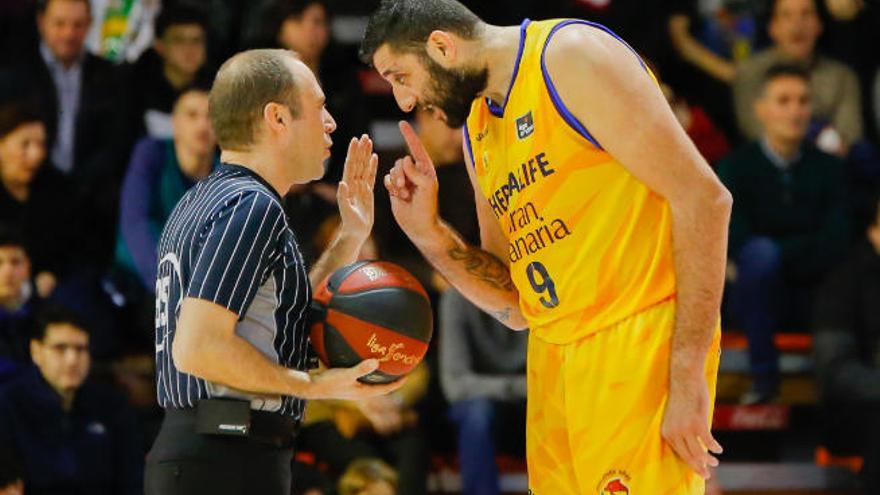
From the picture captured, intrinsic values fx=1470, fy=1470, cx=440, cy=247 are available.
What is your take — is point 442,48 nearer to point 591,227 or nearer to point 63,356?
point 591,227

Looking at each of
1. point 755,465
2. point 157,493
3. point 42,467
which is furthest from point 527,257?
point 755,465

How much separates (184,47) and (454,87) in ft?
15.0

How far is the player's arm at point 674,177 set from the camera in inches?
158

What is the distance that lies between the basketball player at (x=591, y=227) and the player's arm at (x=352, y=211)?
1.27 feet

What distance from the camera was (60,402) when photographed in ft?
23.6

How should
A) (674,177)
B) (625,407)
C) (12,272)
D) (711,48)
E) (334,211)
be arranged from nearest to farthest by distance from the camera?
1. (674,177)
2. (625,407)
3. (12,272)
4. (334,211)
5. (711,48)

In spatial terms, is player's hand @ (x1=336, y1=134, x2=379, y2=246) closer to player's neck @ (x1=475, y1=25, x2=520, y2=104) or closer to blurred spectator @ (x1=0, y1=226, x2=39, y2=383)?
player's neck @ (x1=475, y1=25, x2=520, y2=104)

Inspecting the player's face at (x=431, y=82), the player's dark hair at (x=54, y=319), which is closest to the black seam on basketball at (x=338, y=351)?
the player's face at (x=431, y=82)

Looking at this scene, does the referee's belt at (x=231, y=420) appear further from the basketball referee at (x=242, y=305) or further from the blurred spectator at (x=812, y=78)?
the blurred spectator at (x=812, y=78)

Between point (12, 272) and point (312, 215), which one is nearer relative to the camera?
point (12, 272)

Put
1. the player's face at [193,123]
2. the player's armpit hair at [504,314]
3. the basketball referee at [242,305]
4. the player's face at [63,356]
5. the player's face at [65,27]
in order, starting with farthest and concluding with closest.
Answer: the player's face at [65,27] → the player's face at [193,123] → the player's face at [63,356] → the player's armpit hair at [504,314] → the basketball referee at [242,305]

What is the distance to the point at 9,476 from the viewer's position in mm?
6621

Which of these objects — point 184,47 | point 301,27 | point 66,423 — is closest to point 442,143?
point 301,27

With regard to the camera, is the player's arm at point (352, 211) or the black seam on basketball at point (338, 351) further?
the player's arm at point (352, 211)
